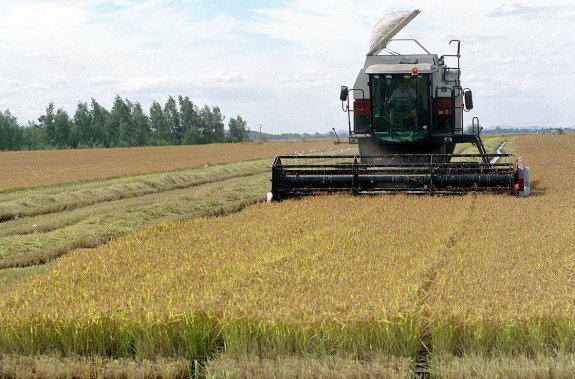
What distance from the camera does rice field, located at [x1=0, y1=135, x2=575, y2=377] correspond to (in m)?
5.20

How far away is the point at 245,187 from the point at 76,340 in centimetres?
1598

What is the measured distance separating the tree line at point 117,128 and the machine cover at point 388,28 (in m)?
83.8

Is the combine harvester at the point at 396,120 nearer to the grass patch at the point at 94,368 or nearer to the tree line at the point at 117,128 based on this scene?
the grass patch at the point at 94,368

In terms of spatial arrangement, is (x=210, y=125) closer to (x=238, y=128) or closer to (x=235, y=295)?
(x=238, y=128)

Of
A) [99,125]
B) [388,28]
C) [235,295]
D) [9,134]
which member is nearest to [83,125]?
[99,125]

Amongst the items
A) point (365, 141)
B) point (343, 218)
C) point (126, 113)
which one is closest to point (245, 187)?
point (365, 141)

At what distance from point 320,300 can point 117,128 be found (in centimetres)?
9924

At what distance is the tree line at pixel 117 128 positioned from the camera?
9812 centimetres

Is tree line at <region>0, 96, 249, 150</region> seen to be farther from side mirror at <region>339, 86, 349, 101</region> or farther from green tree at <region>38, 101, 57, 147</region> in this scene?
side mirror at <region>339, 86, 349, 101</region>

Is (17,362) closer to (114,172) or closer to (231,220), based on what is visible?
(231,220)

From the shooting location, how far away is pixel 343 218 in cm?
1133

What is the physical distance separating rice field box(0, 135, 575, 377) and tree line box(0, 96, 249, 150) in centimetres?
9201

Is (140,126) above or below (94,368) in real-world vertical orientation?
above

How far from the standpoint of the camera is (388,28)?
17500 millimetres
